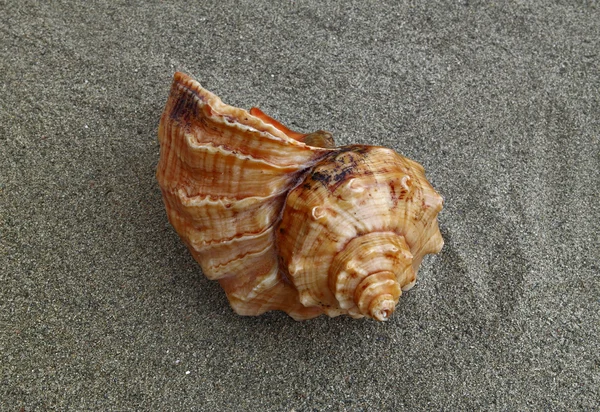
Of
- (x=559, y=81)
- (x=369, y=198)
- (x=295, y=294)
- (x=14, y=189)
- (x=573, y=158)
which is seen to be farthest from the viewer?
(x=559, y=81)

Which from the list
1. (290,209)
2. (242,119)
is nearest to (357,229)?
(290,209)

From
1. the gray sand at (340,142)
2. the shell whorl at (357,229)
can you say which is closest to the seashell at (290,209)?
the shell whorl at (357,229)

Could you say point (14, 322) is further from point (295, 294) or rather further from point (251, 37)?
point (251, 37)

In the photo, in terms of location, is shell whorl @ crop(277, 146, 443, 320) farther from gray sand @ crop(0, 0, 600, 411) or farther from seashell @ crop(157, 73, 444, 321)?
gray sand @ crop(0, 0, 600, 411)

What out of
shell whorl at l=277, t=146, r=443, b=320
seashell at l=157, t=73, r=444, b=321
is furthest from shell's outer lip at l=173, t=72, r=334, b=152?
shell whorl at l=277, t=146, r=443, b=320

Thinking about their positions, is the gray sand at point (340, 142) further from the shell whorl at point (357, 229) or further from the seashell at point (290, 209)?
the shell whorl at point (357, 229)

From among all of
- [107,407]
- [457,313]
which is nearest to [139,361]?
[107,407]
